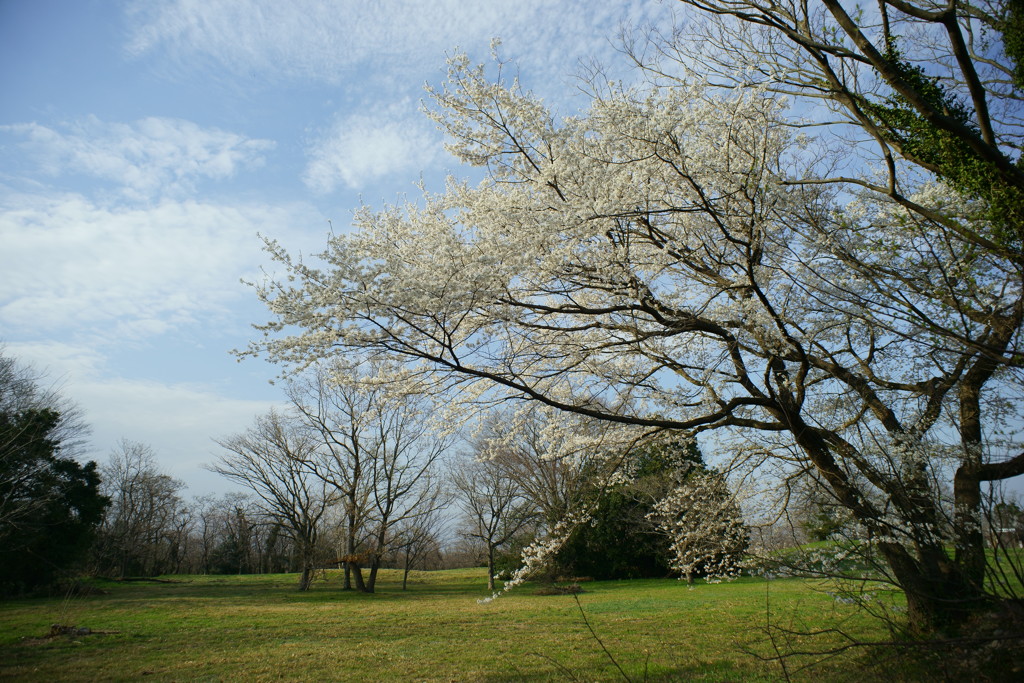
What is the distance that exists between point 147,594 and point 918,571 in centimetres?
2442

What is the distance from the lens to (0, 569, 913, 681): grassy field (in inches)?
259

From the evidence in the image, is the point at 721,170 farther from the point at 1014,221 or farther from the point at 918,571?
the point at 918,571

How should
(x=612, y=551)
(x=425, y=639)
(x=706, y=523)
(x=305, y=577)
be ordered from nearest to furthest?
(x=706, y=523)
(x=425, y=639)
(x=305, y=577)
(x=612, y=551)

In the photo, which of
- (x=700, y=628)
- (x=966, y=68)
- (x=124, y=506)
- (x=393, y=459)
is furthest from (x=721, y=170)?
(x=124, y=506)

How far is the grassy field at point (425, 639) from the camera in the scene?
21.6ft

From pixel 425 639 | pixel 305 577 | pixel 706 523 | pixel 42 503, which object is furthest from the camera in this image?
pixel 305 577

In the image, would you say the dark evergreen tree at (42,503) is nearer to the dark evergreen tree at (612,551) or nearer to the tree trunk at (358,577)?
the tree trunk at (358,577)

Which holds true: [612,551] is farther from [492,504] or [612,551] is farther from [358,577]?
[358,577]

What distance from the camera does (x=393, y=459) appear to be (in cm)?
2183

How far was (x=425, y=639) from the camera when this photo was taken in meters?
9.34

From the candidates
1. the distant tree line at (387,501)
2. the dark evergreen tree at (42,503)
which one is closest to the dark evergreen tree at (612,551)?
the distant tree line at (387,501)

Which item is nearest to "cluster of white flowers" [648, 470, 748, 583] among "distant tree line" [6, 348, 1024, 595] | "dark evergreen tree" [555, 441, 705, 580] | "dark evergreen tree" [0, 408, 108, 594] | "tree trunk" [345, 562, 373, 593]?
"distant tree line" [6, 348, 1024, 595]

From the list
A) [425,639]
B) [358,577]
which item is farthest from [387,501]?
[425,639]

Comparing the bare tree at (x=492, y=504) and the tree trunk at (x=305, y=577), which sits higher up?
the bare tree at (x=492, y=504)
